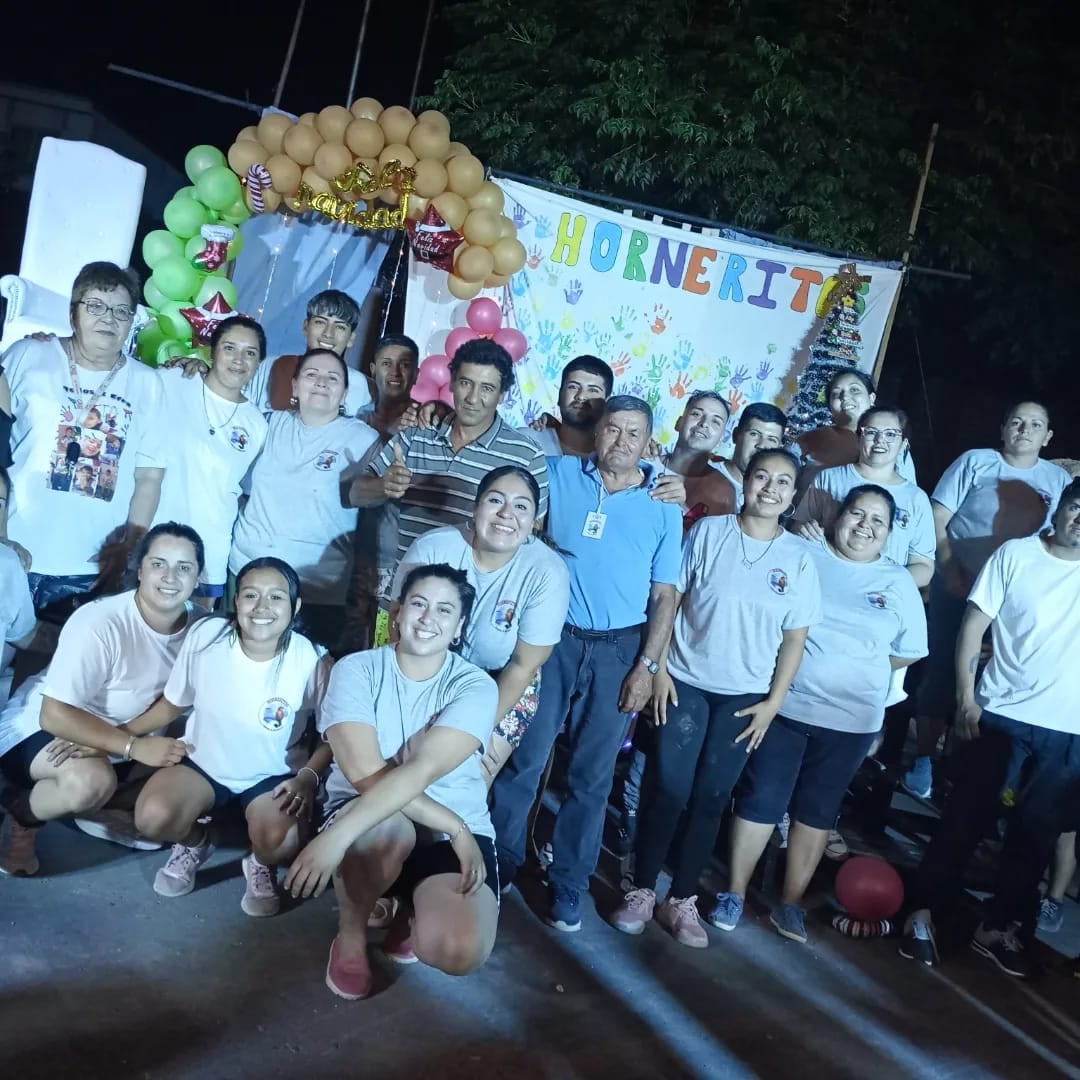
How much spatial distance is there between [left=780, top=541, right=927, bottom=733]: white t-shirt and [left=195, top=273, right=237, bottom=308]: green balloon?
3.30 meters

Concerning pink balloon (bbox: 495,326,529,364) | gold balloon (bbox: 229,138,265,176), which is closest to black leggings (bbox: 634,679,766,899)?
pink balloon (bbox: 495,326,529,364)

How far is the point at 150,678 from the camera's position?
11.2 ft

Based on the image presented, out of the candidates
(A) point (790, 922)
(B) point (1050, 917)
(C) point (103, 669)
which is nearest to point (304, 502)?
(C) point (103, 669)

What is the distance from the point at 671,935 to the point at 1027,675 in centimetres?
159

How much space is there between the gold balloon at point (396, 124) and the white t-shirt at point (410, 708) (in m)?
3.35

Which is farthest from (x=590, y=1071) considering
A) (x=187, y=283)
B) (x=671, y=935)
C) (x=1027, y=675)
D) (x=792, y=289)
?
(x=792, y=289)

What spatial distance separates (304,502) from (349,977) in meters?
1.72

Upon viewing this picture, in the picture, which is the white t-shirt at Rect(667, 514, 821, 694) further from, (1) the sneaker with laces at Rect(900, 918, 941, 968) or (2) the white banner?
(2) the white banner

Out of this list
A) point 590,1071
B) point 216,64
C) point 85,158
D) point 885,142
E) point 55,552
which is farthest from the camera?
point 216,64

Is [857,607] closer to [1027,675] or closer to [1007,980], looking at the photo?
[1027,675]

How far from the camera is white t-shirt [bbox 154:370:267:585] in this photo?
3.80 meters

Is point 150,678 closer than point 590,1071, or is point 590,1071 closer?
point 590,1071

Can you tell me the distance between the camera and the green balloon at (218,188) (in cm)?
527

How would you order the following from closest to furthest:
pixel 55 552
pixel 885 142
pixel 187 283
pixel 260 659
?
pixel 260 659
pixel 55 552
pixel 187 283
pixel 885 142
